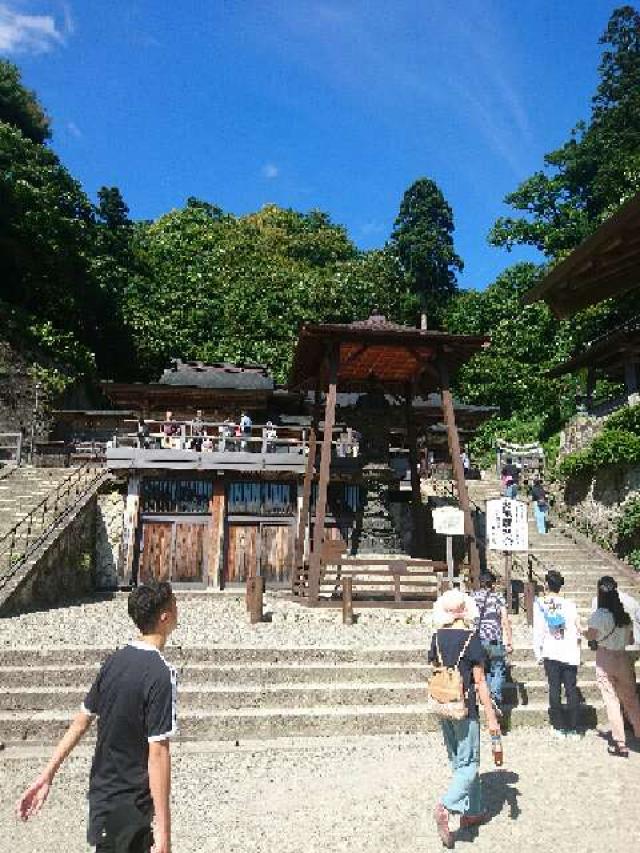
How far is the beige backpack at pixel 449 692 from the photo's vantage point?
4.87 meters

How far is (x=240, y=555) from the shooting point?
19922 mm

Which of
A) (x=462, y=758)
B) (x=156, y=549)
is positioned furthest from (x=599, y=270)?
(x=156, y=549)

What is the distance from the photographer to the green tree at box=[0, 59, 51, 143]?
38562 mm

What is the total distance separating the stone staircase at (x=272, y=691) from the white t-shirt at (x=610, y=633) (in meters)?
1.87

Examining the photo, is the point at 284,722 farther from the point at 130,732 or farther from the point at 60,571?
the point at 60,571

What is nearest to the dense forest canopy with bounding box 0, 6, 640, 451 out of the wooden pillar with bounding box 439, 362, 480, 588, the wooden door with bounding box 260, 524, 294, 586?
the wooden door with bounding box 260, 524, 294, 586

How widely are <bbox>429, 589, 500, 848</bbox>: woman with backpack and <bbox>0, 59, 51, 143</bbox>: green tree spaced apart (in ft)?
143

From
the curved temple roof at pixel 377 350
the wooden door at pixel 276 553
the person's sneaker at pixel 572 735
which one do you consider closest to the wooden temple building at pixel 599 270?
the person's sneaker at pixel 572 735

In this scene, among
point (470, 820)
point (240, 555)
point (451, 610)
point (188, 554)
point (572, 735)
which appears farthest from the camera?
point (240, 555)

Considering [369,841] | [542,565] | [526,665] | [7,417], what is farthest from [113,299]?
[369,841]

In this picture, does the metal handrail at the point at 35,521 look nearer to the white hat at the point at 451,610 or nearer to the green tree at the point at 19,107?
the white hat at the point at 451,610

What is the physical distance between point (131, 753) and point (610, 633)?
6.02 m

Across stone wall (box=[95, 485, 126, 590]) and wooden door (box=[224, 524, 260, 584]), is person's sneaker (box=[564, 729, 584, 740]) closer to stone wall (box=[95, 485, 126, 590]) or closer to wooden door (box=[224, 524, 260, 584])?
wooden door (box=[224, 524, 260, 584])

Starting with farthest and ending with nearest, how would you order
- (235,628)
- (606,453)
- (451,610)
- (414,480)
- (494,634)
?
(606,453)
(414,480)
(235,628)
(494,634)
(451,610)
